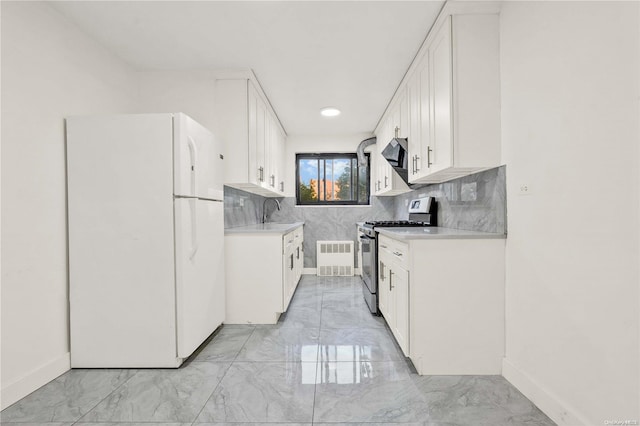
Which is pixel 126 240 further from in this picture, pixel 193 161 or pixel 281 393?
pixel 281 393

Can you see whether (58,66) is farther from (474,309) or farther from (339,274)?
(339,274)

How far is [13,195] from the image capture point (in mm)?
1669

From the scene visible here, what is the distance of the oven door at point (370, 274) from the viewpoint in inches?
119

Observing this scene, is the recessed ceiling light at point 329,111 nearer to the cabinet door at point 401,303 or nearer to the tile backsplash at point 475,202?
the tile backsplash at point 475,202

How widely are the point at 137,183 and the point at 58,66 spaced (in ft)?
2.89

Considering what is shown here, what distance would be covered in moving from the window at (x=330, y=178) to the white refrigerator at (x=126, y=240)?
3363 mm

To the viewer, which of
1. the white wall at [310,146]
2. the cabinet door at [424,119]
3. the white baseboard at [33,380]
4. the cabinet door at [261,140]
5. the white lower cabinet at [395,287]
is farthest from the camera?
the white wall at [310,146]

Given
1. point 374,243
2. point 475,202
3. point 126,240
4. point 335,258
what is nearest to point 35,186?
point 126,240

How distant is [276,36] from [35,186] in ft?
5.97

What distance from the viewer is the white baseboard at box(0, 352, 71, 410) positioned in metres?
1.62

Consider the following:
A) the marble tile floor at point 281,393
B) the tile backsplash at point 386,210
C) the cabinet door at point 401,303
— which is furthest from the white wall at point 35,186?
the cabinet door at point 401,303

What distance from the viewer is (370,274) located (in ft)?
10.3

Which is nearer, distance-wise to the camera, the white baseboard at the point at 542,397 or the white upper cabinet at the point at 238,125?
the white baseboard at the point at 542,397

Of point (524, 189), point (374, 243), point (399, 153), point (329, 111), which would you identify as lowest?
point (374, 243)
